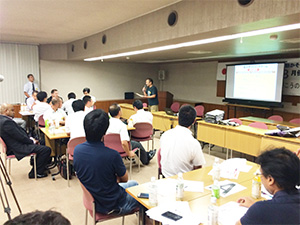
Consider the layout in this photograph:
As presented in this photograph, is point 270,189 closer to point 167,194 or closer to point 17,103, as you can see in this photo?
point 167,194

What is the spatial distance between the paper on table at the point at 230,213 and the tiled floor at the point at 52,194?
4.68ft

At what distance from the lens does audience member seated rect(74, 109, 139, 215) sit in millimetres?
1979

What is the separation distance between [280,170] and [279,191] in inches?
4.6

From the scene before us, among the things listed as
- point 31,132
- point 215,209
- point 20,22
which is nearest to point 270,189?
point 215,209

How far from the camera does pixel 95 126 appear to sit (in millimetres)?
2018

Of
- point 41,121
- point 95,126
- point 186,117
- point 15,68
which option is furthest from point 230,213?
point 15,68

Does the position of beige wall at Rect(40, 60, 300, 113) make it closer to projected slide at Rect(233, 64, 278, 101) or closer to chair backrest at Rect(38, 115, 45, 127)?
projected slide at Rect(233, 64, 278, 101)

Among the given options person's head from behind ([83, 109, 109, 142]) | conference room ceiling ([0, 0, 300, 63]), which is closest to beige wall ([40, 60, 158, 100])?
conference room ceiling ([0, 0, 300, 63])

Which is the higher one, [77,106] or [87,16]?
[87,16]

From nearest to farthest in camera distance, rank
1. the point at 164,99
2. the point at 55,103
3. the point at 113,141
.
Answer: the point at 113,141, the point at 55,103, the point at 164,99

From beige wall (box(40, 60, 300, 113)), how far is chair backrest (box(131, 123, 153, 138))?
530 cm

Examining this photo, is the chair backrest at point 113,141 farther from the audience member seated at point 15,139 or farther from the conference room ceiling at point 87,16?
the conference room ceiling at point 87,16

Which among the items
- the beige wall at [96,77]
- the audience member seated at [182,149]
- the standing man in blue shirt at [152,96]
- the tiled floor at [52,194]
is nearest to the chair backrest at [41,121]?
the tiled floor at [52,194]

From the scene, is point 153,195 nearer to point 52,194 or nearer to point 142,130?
point 52,194
